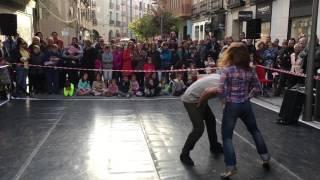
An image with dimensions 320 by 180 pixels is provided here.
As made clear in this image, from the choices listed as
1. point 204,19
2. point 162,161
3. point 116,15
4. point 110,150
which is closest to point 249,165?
point 162,161

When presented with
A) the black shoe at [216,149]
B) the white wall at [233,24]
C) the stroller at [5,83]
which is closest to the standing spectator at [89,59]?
the stroller at [5,83]

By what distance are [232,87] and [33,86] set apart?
32.2ft

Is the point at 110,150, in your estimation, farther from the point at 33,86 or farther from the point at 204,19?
the point at 204,19

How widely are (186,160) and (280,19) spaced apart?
14.9 m

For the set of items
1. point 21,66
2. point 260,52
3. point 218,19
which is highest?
point 218,19

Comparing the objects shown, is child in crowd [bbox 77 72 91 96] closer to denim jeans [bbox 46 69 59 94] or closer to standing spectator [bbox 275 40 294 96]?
denim jeans [bbox 46 69 59 94]

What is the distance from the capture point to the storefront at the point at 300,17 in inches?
671

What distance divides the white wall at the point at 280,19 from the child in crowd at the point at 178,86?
22.1 ft

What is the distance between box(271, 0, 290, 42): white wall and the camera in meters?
19.4

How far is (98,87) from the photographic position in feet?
47.0

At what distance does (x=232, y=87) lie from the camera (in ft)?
19.2

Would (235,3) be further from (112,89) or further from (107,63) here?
(112,89)

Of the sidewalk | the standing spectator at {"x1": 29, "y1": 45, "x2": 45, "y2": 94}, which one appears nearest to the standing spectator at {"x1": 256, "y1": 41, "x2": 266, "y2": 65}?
the sidewalk

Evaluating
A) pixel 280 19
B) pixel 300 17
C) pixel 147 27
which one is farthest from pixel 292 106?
pixel 147 27
